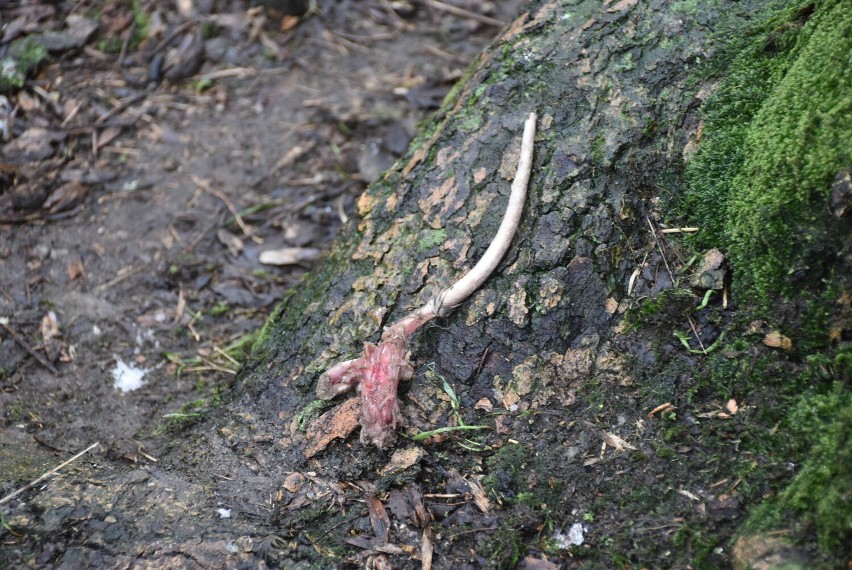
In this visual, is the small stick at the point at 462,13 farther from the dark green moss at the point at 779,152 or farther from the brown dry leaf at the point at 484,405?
the brown dry leaf at the point at 484,405

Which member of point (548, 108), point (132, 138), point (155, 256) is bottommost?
point (155, 256)

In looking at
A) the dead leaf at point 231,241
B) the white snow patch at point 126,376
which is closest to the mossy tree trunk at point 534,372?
the white snow patch at point 126,376

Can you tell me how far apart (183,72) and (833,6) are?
386cm

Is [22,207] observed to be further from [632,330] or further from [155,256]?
[632,330]

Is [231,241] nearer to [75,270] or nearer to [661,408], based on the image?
[75,270]

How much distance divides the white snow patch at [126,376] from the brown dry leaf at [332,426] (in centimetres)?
120

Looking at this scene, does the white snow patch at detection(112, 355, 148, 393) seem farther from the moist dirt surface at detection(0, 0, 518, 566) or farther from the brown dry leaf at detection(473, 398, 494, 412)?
the brown dry leaf at detection(473, 398, 494, 412)

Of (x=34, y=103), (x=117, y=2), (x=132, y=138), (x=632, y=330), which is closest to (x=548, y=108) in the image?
(x=632, y=330)

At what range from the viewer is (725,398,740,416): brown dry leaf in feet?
6.43

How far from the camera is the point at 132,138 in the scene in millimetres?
4191

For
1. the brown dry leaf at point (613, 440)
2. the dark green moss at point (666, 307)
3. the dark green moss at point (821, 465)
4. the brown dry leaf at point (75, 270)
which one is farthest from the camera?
the brown dry leaf at point (75, 270)

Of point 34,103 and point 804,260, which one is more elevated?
point 804,260

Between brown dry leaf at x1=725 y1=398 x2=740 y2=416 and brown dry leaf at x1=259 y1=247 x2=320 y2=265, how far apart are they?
7.62ft

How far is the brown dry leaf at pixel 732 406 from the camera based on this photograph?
1960 millimetres
